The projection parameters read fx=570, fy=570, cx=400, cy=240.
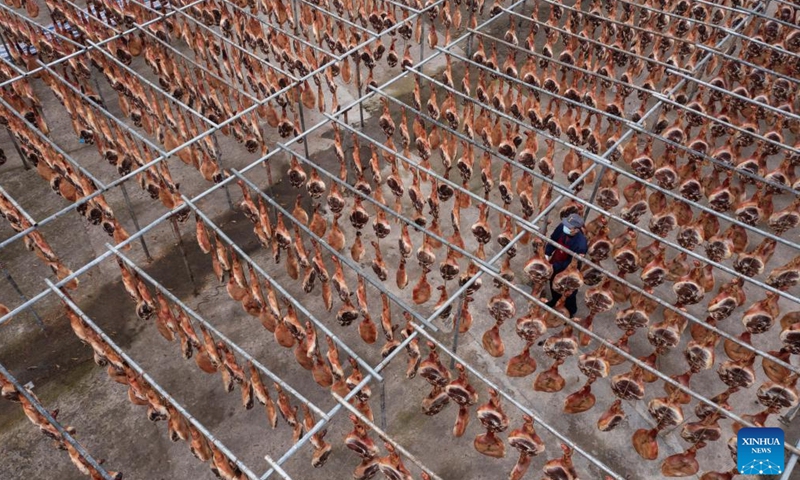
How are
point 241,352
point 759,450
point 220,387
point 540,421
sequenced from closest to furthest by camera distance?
1. point 540,421
2. point 759,450
3. point 241,352
4. point 220,387

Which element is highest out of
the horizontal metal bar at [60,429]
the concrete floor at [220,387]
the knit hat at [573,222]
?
the knit hat at [573,222]

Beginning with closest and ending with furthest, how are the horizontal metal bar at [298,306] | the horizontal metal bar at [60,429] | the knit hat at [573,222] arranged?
the horizontal metal bar at [60,429] → the horizontal metal bar at [298,306] → the knit hat at [573,222]

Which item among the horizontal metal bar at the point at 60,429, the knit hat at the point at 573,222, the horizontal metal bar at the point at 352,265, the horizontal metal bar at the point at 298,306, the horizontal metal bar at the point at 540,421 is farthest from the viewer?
the knit hat at the point at 573,222

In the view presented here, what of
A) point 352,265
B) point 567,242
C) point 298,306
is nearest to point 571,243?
point 567,242

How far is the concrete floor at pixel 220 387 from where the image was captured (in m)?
7.59

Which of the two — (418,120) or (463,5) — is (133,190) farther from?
(463,5)

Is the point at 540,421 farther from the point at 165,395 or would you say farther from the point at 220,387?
the point at 220,387

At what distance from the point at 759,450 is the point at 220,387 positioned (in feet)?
22.3

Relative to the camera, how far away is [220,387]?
8.37 m

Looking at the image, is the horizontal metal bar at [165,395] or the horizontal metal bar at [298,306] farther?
the horizontal metal bar at [298,306]

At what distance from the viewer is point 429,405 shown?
6.89 metres

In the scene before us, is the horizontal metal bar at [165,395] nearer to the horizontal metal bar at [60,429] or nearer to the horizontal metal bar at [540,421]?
the horizontal metal bar at [60,429]

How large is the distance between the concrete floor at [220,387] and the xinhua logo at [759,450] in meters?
1.69

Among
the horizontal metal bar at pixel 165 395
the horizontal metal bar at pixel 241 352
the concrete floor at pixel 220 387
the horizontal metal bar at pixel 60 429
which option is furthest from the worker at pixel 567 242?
the horizontal metal bar at pixel 60 429
